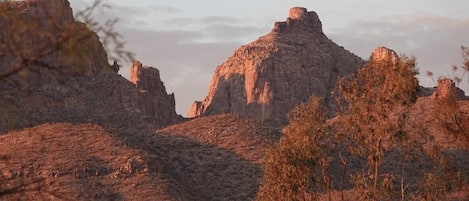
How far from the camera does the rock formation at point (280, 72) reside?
16100 cm

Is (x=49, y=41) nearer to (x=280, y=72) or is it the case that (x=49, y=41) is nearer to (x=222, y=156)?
(x=222, y=156)

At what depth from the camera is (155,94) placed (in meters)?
153

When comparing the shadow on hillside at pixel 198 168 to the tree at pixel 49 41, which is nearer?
the tree at pixel 49 41

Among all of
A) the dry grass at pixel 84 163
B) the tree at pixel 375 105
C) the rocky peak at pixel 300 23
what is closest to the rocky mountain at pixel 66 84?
the dry grass at pixel 84 163

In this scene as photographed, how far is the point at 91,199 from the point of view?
7925 cm

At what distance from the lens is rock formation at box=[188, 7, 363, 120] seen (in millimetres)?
161000

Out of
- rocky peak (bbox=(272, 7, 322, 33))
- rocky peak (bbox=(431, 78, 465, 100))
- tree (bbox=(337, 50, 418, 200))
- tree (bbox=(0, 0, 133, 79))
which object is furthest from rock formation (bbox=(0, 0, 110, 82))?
rocky peak (bbox=(272, 7, 322, 33))

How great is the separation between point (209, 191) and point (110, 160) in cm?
919

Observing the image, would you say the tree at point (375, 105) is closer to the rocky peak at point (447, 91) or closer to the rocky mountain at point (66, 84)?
the rocky peak at point (447, 91)

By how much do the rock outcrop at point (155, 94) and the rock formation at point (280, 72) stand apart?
7.71 metres

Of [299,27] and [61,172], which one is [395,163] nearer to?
[61,172]

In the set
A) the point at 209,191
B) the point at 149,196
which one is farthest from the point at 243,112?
the point at 149,196

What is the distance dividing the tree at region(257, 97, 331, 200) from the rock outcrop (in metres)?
92.9

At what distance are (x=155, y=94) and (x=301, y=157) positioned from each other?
337 feet
